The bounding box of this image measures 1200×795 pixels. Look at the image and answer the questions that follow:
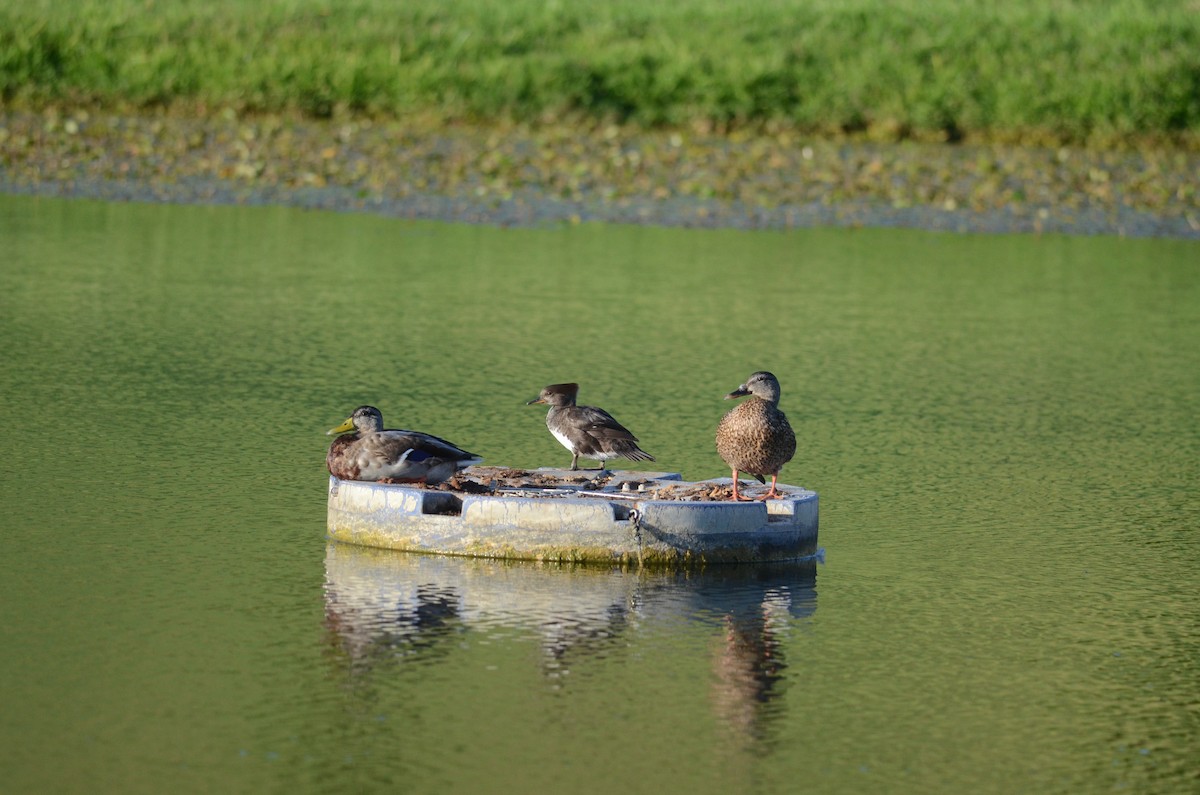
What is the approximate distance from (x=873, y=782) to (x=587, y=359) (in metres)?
7.46

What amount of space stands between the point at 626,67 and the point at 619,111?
2.83 ft

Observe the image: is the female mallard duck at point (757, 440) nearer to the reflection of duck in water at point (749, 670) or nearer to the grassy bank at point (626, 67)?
the reflection of duck in water at point (749, 670)

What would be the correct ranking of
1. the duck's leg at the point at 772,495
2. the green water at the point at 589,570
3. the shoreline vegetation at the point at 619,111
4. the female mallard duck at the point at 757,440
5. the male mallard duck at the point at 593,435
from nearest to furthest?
the green water at the point at 589,570
the duck's leg at the point at 772,495
the female mallard duck at the point at 757,440
the male mallard duck at the point at 593,435
the shoreline vegetation at the point at 619,111

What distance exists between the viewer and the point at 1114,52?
2536cm

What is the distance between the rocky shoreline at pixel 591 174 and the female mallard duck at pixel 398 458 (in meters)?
11.3

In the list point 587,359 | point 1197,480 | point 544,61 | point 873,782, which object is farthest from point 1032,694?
point 544,61

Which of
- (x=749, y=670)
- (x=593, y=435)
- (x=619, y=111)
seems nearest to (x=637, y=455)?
(x=593, y=435)

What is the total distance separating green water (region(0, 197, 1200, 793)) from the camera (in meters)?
6.55

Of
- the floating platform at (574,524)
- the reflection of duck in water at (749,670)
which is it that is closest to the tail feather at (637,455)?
the floating platform at (574,524)

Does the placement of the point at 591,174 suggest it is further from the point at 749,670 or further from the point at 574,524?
the point at 749,670

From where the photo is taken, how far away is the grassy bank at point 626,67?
23.7 m

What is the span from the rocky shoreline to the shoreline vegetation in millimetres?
40

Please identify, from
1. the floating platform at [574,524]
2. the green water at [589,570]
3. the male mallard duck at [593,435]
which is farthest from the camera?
the male mallard duck at [593,435]

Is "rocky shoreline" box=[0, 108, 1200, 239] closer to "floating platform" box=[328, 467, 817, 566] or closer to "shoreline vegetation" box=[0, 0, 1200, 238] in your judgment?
"shoreline vegetation" box=[0, 0, 1200, 238]
